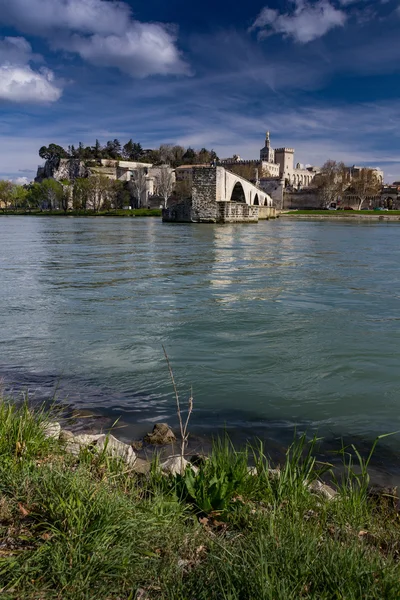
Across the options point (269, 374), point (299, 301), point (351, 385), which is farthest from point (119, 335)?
point (299, 301)

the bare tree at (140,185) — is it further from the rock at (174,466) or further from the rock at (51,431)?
the rock at (174,466)

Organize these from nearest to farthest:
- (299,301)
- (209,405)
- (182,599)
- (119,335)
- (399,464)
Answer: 1. (182,599)
2. (399,464)
3. (209,405)
4. (119,335)
5. (299,301)

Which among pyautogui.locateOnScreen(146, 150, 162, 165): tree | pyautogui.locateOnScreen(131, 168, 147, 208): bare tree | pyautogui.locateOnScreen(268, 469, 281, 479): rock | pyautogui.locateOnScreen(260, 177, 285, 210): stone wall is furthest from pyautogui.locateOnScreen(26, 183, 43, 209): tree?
pyautogui.locateOnScreen(268, 469, 281, 479): rock

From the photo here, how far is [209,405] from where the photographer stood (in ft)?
17.5

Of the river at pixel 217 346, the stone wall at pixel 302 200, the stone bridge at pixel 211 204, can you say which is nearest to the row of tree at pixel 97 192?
the stone wall at pixel 302 200

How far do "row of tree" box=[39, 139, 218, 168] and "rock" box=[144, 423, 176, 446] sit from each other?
146098 mm

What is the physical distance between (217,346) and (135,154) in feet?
522

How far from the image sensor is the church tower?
481 ft

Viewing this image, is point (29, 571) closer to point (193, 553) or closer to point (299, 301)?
point (193, 553)

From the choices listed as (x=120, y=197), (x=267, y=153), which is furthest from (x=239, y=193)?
(x=267, y=153)

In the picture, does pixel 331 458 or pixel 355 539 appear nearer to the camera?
pixel 355 539

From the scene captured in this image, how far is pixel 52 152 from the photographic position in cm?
14475

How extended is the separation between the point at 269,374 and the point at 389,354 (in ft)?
6.82

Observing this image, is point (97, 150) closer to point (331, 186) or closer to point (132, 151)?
point (132, 151)
